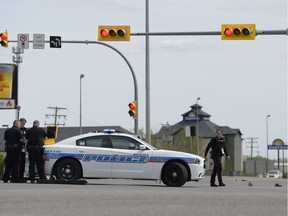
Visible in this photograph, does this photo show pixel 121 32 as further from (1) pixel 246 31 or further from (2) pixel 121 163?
(2) pixel 121 163

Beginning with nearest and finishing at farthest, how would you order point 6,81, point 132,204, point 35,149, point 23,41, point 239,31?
point 132,204 < point 35,149 < point 239,31 < point 23,41 < point 6,81

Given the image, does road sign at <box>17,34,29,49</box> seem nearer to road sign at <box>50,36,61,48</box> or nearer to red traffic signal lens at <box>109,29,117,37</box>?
road sign at <box>50,36,61,48</box>

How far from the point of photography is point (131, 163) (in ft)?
67.9

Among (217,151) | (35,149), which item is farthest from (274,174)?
(35,149)

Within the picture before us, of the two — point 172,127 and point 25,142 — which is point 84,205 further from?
point 172,127

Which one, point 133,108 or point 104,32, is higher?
point 104,32

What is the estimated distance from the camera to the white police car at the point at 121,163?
67.4 ft

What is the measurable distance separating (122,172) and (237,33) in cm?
761

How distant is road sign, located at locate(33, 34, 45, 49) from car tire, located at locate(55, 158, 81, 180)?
9.78 meters

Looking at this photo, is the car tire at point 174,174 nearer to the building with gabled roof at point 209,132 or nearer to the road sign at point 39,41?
the road sign at point 39,41

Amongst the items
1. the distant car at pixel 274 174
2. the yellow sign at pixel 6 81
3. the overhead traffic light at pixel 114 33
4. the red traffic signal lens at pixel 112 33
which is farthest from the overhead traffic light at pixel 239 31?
the distant car at pixel 274 174

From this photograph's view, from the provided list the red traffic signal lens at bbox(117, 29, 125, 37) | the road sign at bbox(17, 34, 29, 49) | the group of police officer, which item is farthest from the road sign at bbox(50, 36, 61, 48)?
the group of police officer

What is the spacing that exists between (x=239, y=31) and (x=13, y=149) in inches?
344

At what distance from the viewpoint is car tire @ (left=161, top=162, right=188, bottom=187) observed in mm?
20344
